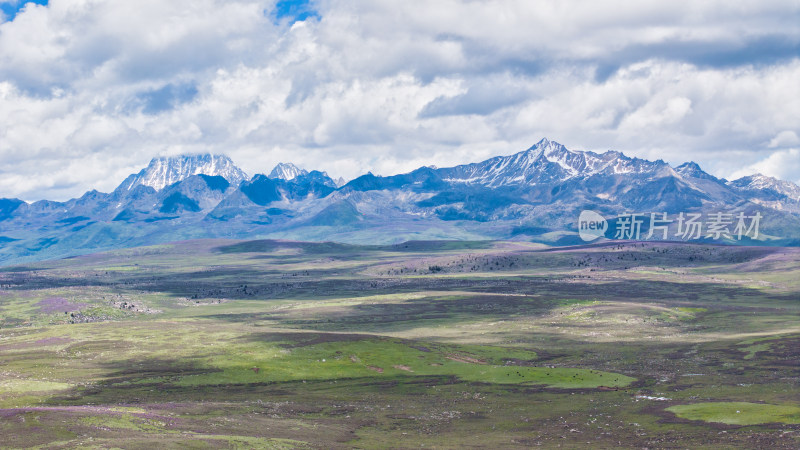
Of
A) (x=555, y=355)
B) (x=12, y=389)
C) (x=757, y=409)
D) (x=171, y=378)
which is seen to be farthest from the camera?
(x=555, y=355)

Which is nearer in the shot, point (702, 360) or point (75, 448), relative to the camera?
point (75, 448)

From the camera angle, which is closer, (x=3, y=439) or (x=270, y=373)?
(x=3, y=439)

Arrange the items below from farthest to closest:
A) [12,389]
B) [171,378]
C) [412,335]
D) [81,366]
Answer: [412,335], [81,366], [171,378], [12,389]

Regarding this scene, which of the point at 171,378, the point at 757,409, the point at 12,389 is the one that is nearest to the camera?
the point at 757,409

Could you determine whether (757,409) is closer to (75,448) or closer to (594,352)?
(594,352)

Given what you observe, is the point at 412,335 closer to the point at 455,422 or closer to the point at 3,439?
the point at 455,422

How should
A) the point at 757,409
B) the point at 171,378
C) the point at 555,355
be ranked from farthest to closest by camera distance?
the point at 555,355 → the point at 171,378 → the point at 757,409

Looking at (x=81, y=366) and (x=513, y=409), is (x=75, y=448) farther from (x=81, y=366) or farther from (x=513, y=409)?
(x=81, y=366)

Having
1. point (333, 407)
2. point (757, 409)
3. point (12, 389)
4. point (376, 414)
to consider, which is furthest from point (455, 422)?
point (12, 389)

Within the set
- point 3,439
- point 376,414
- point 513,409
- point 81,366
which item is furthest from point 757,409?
point 81,366
